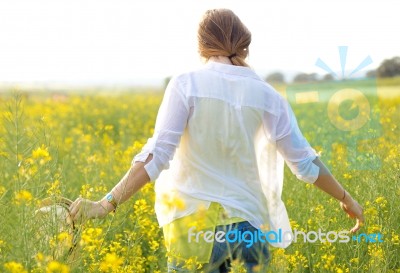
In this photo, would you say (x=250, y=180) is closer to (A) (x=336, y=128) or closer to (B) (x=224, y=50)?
(B) (x=224, y=50)

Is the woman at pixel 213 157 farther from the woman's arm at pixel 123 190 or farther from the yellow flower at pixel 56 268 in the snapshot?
the yellow flower at pixel 56 268

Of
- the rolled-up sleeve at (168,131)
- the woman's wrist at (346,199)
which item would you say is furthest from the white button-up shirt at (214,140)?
the woman's wrist at (346,199)

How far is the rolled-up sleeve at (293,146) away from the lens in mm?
2932

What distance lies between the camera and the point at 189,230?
2.79 metres

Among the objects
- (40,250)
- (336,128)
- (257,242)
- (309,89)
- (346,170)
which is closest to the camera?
(40,250)

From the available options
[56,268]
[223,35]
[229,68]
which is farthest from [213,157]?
[56,268]

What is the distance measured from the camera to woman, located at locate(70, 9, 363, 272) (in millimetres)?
2777

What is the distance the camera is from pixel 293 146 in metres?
2.98

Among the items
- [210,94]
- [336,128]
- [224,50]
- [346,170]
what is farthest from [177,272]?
[336,128]

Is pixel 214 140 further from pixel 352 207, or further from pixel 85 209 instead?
pixel 352 207

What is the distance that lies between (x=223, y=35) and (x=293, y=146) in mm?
509

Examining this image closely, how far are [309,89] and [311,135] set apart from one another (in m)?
3.31

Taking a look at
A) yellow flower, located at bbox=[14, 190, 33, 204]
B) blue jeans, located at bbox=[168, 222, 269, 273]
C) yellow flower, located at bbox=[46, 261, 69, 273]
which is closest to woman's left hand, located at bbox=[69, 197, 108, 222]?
yellow flower, located at bbox=[14, 190, 33, 204]

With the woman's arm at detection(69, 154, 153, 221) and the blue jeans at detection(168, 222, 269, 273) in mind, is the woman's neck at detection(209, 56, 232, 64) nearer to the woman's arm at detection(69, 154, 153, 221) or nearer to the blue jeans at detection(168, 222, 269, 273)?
the woman's arm at detection(69, 154, 153, 221)
